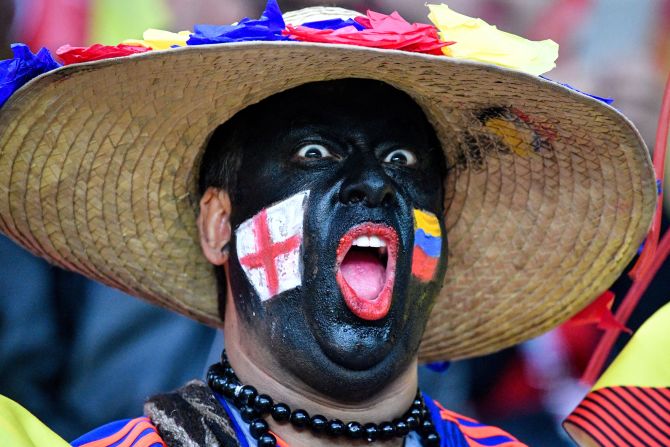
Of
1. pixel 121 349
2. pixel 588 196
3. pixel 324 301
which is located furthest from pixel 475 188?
pixel 121 349

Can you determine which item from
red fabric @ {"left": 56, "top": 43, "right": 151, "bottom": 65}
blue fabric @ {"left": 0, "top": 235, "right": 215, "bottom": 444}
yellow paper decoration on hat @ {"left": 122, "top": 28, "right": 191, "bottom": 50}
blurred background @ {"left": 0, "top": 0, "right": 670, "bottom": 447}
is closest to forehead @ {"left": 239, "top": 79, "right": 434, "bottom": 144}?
yellow paper decoration on hat @ {"left": 122, "top": 28, "right": 191, "bottom": 50}

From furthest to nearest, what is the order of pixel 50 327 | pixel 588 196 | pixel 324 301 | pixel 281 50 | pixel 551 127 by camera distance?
pixel 50 327, pixel 588 196, pixel 551 127, pixel 324 301, pixel 281 50

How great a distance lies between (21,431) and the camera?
1.89 metres

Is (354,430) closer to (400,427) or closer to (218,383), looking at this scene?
(400,427)

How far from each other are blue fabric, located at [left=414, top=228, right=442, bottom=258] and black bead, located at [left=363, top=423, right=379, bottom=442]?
372mm

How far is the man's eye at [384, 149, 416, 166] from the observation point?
245 cm

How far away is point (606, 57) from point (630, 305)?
3.05 ft

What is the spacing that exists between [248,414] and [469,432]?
0.58 meters

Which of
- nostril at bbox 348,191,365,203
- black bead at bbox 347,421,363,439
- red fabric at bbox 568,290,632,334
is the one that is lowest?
black bead at bbox 347,421,363,439

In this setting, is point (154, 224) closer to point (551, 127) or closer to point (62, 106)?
point (62, 106)

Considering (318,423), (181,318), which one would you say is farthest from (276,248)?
(181,318)

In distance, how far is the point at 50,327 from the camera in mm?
3402

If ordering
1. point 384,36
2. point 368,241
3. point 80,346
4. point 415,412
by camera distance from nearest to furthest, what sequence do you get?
1. point 384,36
2. point 368,241
3. point 415,412
4. point 80,346

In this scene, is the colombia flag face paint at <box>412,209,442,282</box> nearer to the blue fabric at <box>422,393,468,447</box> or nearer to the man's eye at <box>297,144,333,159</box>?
the man's eye at <box>297,144,333,159</box>
